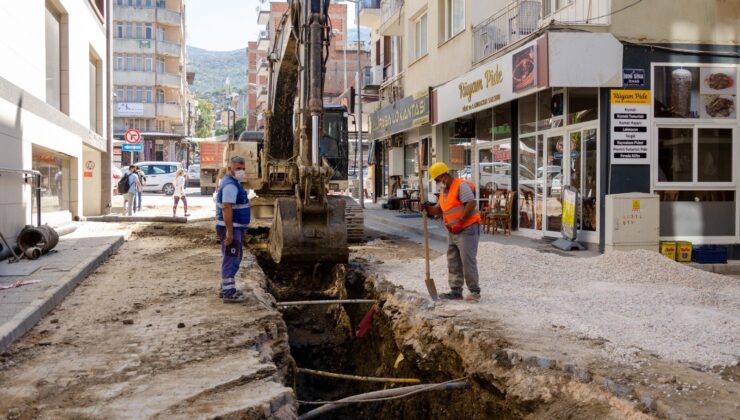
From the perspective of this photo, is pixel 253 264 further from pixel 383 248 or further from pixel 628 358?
pixel 628 358

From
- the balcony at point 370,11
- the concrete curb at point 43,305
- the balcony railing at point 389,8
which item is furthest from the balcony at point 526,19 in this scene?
the balcony at point 370,11

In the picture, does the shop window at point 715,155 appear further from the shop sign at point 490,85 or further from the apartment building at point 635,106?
the shop sign at point 490,85

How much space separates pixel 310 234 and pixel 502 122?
31.6ft

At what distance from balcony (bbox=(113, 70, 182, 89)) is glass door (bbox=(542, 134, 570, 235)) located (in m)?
51.3

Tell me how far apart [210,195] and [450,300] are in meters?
33.2

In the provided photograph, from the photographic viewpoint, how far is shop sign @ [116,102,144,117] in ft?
192

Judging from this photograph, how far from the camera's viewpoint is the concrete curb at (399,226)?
16.0 m

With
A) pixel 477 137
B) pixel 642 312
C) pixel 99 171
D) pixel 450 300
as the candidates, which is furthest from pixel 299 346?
pixel 99 171

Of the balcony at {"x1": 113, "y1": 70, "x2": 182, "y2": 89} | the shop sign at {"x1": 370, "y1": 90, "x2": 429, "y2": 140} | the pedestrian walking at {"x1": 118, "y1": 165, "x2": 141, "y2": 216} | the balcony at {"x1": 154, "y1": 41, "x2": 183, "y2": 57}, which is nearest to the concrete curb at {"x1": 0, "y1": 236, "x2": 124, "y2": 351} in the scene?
the pedestrian walking at {"x1": 118, "y1": 165, "x2": 141, "y2": 216}

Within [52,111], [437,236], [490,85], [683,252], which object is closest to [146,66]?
[52,111]

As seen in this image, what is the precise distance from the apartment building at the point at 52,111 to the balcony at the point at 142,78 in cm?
3702

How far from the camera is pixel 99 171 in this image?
23750 mm

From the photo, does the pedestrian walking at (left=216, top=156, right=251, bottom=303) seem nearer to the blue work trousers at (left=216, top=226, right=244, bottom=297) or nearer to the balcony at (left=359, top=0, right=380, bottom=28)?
the blue work trousers at (left=216, top=226, right=244, bottom=297)

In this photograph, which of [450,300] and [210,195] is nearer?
[450,300]
